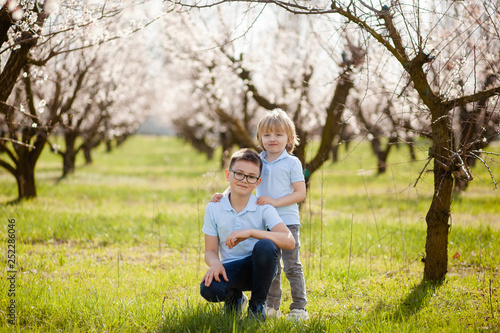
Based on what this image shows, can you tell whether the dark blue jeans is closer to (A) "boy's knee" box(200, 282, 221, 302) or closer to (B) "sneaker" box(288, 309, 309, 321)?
(A) "boy's knee" box(200, 282, 221, 302)

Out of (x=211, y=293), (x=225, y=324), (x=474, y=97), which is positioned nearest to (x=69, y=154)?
(x=211, y=293)

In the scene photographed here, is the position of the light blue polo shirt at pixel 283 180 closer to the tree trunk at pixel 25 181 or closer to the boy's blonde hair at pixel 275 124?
the boy's blonde hair at pixel 275 124

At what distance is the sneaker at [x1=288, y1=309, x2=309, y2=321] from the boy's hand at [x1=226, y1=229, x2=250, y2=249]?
0.65m

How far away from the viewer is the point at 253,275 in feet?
9.39

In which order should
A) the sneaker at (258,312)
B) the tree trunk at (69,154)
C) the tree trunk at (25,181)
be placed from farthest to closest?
1. the tree trunk at (69,154)
2. the tree trunk at (25,181)
3. the sneaker at (258,312)

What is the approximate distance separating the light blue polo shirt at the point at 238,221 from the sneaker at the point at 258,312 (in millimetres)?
347

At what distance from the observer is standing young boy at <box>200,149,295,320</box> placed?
9.20ft

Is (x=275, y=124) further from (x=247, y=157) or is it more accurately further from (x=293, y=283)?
(x=293, y=283)

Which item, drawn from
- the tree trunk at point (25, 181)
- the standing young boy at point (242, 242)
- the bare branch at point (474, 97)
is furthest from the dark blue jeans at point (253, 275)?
the tree trunk at point (25, 181)

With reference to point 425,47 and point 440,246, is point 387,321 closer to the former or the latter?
point 440,246

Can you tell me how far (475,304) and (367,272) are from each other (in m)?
1.06

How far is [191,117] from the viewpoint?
26.8m

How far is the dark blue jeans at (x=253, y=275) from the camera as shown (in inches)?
110

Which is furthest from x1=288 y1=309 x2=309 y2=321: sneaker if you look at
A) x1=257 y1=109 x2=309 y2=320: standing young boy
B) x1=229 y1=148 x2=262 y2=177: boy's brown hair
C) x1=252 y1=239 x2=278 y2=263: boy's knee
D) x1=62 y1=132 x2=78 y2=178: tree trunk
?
x1=62 y1=132 x2=78 y2=178: tree trunk
